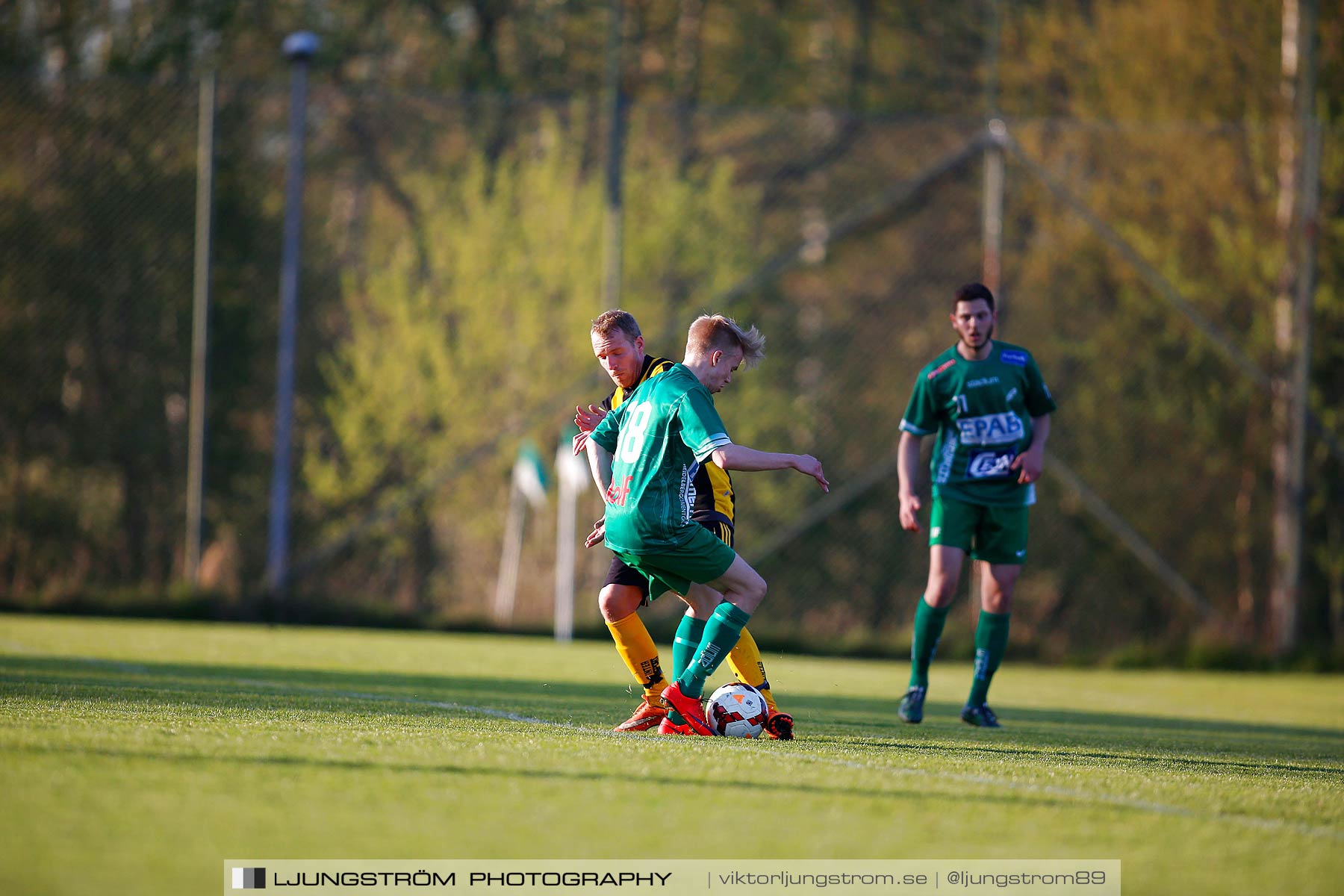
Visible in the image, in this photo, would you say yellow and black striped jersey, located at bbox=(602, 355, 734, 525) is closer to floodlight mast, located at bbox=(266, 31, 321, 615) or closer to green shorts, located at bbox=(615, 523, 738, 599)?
green shorts, located at bbox=(615, 523, 738, 599)

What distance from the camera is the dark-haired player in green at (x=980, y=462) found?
5.88 meters

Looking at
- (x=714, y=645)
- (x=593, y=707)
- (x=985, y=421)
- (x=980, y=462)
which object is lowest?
(x=593, y=707)

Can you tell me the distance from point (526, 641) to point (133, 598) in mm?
3039

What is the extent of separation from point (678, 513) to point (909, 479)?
1.76 meters

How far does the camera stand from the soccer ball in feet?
14.8

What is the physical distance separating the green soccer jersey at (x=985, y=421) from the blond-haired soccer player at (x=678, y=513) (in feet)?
5.24

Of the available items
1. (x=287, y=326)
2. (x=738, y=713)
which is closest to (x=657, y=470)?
(x=738, y=713)

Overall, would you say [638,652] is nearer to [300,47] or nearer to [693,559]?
[693,559]

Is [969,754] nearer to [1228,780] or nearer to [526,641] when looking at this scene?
[1228,780]

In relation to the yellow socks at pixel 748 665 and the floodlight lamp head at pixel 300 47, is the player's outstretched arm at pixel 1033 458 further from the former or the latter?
the floodlight lamp head at pixel 300 47

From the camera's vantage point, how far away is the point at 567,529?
10.9 meters

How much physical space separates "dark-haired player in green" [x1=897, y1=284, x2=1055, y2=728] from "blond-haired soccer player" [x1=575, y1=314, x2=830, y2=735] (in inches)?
59.0

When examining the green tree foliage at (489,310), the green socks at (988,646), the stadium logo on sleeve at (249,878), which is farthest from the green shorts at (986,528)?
the green tree foliage at (489,310)

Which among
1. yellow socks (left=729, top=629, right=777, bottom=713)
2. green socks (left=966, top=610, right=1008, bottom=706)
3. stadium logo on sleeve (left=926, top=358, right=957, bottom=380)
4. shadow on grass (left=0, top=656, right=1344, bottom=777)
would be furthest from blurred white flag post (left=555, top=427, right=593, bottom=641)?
yellow socks (left=729, top=629, right=777, bottom=713)
